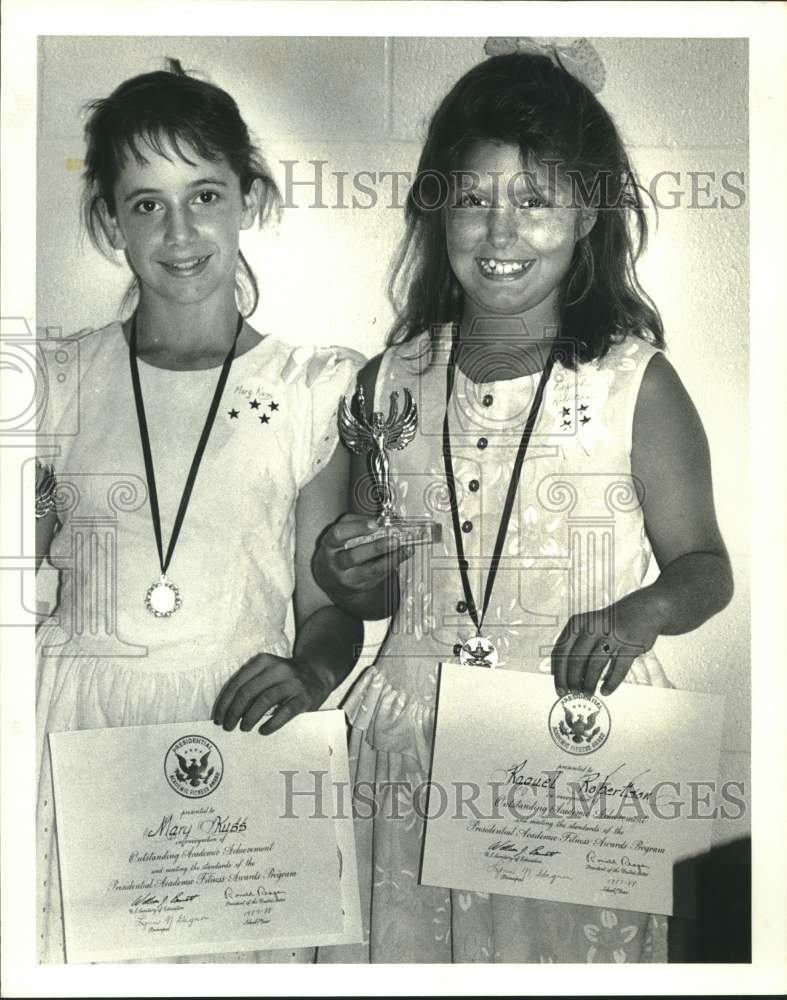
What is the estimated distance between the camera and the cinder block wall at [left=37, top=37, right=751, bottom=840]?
168cm

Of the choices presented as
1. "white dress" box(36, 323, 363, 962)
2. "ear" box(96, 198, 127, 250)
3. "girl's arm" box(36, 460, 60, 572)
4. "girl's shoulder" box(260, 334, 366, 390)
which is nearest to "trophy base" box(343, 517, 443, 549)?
"white dress" box(36, 323, 363, 962)

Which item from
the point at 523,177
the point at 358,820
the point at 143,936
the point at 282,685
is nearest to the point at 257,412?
the point at 282,685

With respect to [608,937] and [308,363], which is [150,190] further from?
[608,937]

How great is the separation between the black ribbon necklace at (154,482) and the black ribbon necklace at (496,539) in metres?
0.36

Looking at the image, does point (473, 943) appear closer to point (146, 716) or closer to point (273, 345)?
point (146, 716)

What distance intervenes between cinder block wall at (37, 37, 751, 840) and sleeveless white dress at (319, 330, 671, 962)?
9cm

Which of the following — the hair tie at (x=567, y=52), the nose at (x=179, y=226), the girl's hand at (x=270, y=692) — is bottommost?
the girl's hand at (x=270, y=692)

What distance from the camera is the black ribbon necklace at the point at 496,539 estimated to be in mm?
1663

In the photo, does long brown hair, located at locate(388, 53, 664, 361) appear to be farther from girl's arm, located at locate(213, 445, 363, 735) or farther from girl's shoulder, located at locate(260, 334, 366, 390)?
girl's arm, located at locate(213, 445, 363, 735)

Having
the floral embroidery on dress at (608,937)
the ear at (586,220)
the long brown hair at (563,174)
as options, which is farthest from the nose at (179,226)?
the floral embroidery on dress at (608,937)

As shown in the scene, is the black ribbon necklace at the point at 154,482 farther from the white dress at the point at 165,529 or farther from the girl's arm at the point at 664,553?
the girl's arm at the point at 664,553

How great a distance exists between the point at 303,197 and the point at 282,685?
0.77 m

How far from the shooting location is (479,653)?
1.66 meters

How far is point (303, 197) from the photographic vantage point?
5.51 ft
